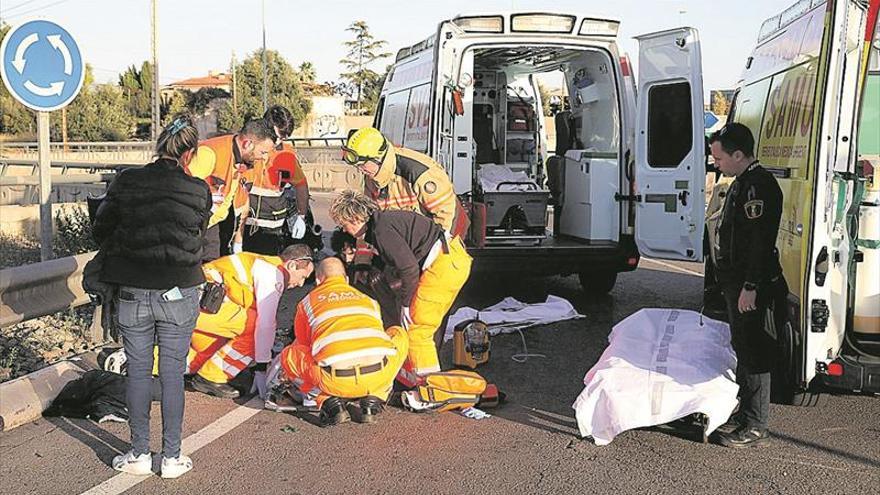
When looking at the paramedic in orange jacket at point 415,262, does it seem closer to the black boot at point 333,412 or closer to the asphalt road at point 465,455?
the asphalt road at point 465,455

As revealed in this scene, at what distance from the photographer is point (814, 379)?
4.79 metres

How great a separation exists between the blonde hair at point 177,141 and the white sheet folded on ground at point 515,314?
11.3ft

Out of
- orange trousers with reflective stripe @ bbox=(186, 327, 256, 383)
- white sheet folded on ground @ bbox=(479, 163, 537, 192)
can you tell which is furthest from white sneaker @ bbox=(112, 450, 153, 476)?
white sheet folded on ground @ bbox=(479, 163, 537, 192)

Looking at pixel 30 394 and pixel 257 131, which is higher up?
pixel 257 131

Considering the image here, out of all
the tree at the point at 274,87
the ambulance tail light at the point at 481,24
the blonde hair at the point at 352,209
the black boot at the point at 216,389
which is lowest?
the black boot at the point at 216,389

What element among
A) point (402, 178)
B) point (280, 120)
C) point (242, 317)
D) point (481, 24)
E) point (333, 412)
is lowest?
point (333, 412)

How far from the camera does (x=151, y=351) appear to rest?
4406 millimetres

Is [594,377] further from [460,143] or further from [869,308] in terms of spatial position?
[460,143]

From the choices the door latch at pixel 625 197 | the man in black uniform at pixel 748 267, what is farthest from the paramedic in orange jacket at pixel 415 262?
the door latch at pixel 625 197

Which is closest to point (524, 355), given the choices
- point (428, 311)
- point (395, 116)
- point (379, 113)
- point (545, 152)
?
point (428, 311)

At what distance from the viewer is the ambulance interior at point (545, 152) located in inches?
357

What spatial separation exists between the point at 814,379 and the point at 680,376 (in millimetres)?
676

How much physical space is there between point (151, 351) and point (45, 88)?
124 inches

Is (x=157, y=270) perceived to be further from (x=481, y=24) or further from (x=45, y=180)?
(x=481, y=24)
